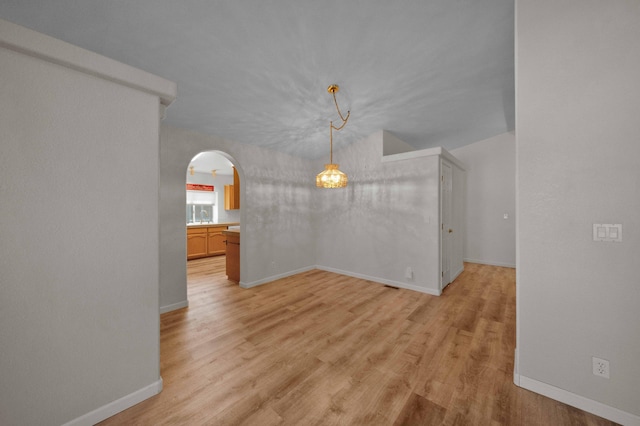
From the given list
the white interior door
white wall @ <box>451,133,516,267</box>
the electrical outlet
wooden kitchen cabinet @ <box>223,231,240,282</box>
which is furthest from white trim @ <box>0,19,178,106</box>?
white wall @ <box>451,133,516,267</box>

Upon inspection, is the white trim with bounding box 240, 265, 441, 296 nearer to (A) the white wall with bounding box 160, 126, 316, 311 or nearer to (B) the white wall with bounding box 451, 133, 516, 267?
(A) the white wall with bounding box 160, 126, 316, 311

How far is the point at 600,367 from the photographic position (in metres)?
1.54

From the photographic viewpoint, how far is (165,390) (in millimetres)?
1771

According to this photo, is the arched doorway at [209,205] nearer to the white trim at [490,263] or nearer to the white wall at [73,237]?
the white wall at [73,237]

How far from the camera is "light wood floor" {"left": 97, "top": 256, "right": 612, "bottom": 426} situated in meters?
1.56

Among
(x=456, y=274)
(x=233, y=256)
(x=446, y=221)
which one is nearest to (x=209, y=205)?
(x=233, y=256)

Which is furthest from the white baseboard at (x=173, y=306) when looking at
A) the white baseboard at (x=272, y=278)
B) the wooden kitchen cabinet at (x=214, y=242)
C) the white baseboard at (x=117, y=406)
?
the wooden kitchen cabinet at (x=214, y=242)

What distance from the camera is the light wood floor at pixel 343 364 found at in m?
1.56

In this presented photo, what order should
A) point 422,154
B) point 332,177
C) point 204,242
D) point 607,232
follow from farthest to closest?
point 204,242 < point 422,154 < point 332,177 < point 607,232

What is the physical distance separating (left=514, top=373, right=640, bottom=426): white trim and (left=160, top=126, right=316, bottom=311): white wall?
3730 millimetres

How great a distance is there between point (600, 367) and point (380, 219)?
3130 millimetres

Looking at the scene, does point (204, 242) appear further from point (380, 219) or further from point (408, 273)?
point (408, 273)

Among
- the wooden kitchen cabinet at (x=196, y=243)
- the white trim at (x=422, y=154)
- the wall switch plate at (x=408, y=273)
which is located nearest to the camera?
the white trim at (x=422, y=154)

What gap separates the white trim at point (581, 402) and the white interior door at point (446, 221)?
2.11m
